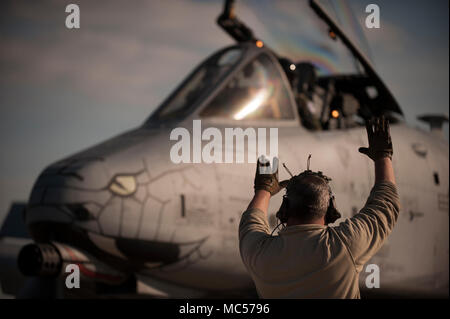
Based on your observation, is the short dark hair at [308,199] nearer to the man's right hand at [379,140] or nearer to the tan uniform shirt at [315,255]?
the tan uniform shirt at [315,255]

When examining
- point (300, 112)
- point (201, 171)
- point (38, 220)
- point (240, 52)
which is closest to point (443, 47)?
point (300, 112)

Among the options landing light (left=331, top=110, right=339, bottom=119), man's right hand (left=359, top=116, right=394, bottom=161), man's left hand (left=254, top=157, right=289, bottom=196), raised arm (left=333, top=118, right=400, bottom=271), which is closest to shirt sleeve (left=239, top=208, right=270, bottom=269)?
man's left hand (left=254, top=157, right=289, bottom=196)

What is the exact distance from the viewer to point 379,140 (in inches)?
86.7

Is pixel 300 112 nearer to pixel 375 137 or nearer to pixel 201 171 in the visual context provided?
pixel 201 171

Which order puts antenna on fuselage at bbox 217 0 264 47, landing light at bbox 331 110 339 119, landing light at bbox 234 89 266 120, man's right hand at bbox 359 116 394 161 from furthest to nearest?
antenna on fuselage at bbox 217 0 264 47 → landing light at bbox 331 110 339 119 → landing light at bbox 234 89 266 120 → man's right hand at bbox 359 116 394 161

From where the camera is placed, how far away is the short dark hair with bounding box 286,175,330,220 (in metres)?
2.01

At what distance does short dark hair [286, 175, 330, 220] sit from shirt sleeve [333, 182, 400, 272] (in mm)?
92

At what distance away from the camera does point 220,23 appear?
7.86 meters

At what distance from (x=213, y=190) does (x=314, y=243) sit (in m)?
3.04

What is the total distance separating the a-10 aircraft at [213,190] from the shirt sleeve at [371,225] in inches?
110

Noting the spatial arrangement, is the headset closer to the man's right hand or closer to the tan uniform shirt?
the tan uniform shirt

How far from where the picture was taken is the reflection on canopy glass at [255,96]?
18.7 feet

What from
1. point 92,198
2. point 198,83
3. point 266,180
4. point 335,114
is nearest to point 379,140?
point 266,180

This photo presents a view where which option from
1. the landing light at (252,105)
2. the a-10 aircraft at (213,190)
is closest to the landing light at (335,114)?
the a-10 aircraft at (213,190)
